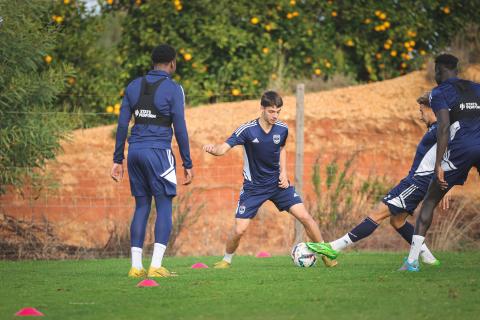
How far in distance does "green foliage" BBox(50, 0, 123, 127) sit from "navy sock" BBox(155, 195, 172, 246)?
31.3 ft

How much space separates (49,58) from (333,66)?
5852mm

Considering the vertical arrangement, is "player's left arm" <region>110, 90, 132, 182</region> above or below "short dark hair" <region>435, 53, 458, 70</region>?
below

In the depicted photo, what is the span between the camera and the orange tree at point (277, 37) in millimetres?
18922

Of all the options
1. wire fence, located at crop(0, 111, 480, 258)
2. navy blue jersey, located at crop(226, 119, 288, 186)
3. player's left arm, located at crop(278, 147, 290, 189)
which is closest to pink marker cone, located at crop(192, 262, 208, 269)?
navy blue jersey, located at crop(226, 119, 288, 186)

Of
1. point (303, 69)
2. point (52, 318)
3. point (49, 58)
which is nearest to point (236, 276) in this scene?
point (52, 318)

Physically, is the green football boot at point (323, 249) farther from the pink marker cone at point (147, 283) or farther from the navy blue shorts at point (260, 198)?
the pink marker cone at point (147, 283)

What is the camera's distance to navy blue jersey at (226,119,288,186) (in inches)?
418

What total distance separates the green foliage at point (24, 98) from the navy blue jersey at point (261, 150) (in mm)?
3705

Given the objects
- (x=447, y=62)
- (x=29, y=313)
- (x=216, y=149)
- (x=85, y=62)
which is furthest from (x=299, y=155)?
(x=29, y=313)

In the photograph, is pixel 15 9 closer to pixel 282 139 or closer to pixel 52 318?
pixel 282 139

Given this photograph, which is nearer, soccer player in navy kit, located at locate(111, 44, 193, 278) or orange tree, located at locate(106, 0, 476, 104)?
soccer player in navy kit, located at locate(111, 44, 193, 278)

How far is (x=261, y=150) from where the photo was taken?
10625 millimetres

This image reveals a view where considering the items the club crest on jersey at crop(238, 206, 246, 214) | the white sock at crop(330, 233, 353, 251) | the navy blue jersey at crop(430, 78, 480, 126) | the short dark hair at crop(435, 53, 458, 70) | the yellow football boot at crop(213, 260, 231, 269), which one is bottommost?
the yellow football boot at crop(213, 260, 231, 269)

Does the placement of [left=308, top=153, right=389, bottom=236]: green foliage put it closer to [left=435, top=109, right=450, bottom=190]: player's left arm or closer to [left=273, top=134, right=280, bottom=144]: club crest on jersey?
[left=273, top=134, right=280, bottom=144]: club crest on jersey
